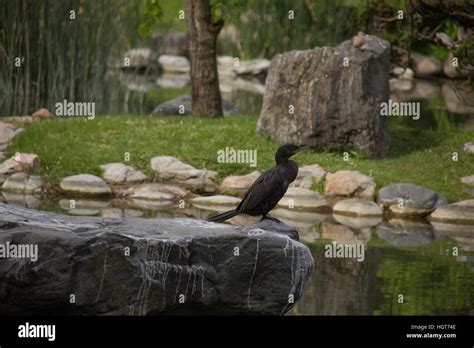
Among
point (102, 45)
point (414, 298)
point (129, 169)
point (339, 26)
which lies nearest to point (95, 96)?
point (102, 45)

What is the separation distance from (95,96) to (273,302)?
358 inches

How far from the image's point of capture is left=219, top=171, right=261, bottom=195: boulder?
1354 centimetres

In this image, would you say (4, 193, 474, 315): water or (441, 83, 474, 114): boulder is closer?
(4, 193, 474, 315): water

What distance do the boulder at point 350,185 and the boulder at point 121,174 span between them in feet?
7.29

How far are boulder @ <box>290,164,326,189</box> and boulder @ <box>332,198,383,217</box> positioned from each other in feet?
1.72

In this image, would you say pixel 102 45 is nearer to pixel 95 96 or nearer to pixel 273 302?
pixel 95 96

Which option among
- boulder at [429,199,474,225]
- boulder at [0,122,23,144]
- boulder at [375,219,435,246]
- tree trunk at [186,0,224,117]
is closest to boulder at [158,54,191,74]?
tree trunk at [186,0,224,117]

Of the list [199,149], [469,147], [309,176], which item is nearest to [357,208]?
[309,176]

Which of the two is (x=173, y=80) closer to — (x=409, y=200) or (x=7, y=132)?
(x=7, y=132)

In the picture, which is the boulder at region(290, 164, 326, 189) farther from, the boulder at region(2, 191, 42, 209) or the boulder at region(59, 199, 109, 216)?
the boulder at region(2, 191, 42, 209)

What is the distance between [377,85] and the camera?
1444cm

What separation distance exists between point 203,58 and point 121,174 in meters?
2.79

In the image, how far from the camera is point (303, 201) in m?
13.4

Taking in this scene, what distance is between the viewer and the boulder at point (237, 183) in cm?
1354
